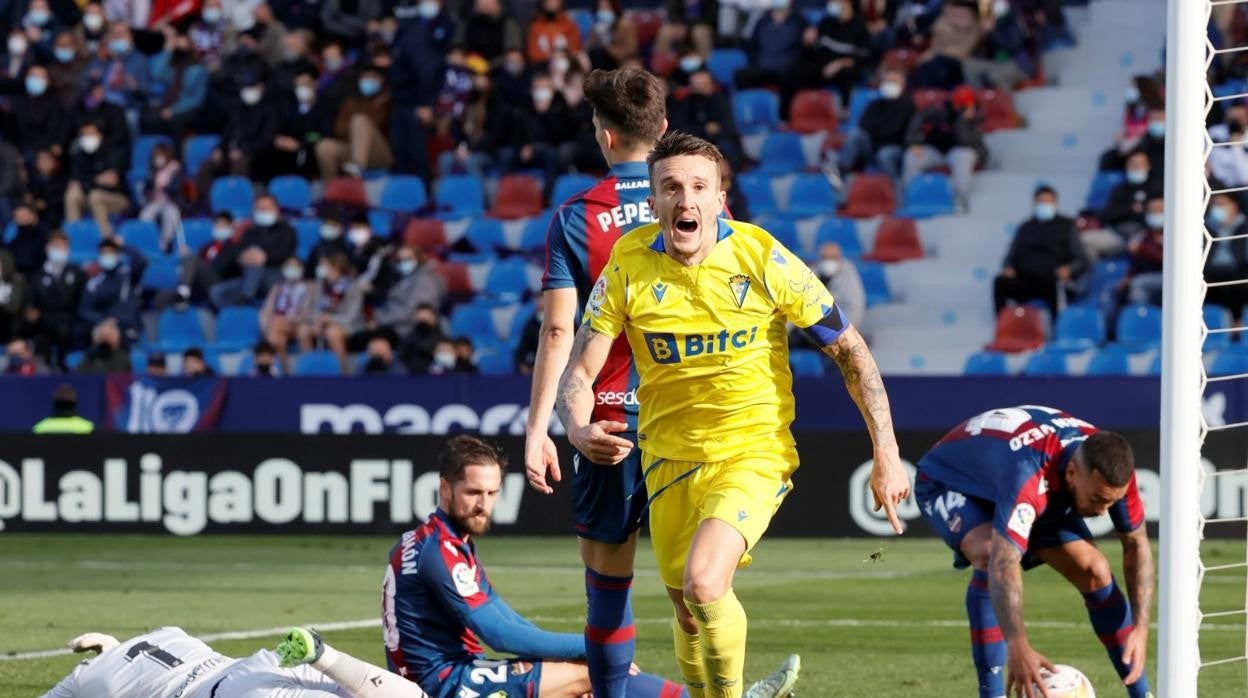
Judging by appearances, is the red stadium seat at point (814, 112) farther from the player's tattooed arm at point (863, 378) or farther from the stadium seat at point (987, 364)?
the player's tattooed arm at point (863, 378)

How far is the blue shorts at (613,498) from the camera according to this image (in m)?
6.87

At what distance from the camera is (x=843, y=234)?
20.2 m

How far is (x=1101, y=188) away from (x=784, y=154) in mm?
3494

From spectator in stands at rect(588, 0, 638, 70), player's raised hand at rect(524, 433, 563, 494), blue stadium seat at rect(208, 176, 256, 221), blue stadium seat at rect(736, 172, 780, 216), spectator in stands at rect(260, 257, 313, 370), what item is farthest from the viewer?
blue stadium seat at rect(208, 176, 256, 221)

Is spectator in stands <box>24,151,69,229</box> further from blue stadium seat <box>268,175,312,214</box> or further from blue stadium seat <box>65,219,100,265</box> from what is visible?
blue stadium seat <box>268,175,312,214</box>

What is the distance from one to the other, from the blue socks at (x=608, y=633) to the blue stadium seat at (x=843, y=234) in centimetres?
1343

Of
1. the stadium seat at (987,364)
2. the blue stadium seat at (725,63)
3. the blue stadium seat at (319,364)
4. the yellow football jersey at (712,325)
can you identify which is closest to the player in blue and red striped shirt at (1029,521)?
the yellow football jersey at (712,325)

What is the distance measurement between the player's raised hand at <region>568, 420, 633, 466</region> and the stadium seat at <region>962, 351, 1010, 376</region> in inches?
476

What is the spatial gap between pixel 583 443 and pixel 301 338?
13.9m

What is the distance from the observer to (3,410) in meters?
17.7

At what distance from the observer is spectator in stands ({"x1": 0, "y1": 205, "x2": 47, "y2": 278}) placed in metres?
21.8

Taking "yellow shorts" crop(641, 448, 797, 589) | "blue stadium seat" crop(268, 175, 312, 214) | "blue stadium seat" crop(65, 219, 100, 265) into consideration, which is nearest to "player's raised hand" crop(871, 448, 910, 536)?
"yellow shorts" crop(641, 448, 797, 589)

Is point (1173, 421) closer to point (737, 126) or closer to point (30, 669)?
point (30, 669)

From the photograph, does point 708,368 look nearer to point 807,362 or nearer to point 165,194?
point 807,362
